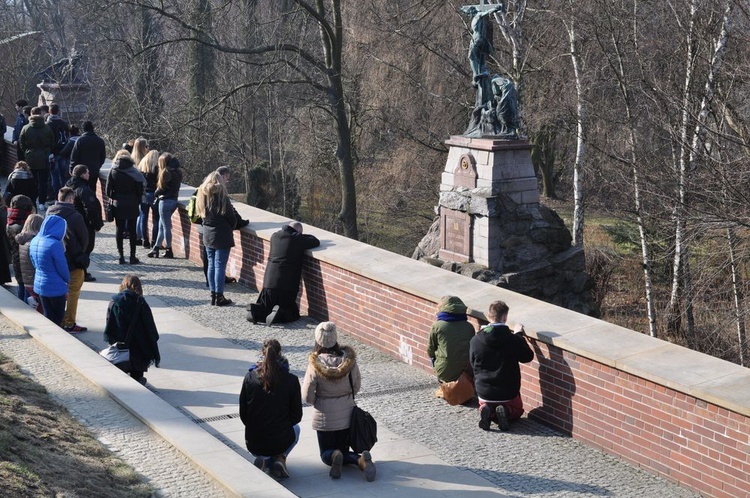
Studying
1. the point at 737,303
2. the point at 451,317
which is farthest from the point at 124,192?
the point at 737,303

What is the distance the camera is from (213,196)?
40.2 ft

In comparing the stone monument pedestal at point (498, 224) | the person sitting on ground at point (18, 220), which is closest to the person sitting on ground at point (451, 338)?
the person sitting on ground at point (18, 220)

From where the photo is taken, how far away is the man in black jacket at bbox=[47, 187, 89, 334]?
1108 centimetres

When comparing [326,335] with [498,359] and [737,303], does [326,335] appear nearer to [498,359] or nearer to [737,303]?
[498,359]

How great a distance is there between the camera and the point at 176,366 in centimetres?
1006

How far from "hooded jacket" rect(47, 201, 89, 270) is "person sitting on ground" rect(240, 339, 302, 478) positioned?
458cm

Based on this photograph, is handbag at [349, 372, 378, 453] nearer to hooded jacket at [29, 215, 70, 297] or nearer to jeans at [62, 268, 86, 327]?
hooded jacket at [29, 215, 70, 297]

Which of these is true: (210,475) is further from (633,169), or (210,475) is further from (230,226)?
(633,169)

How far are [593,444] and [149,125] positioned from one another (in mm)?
24385

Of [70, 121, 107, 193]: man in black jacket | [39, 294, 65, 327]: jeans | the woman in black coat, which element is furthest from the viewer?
[70, 121, 107, 193]: man in black jacket

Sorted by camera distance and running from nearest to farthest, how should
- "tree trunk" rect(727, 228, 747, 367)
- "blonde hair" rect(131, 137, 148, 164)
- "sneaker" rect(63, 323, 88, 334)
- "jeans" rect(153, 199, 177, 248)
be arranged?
"sneaker" rect(63, 323, 88, 334)
"jeans" rect(153, 199, 177, 248)
"blonde hair" rect(131, 137, 148, 164)
"tree trunk" rect(727, 228, 747, 367)

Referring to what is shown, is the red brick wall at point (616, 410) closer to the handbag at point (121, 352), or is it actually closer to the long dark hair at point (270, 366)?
the long dark hair at point (270, 366)

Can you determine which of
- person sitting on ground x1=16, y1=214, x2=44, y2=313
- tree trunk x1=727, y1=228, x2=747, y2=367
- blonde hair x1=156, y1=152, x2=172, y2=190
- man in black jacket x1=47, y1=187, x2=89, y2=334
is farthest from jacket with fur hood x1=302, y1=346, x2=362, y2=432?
tree trunk x1=727, y1=228, x2=747, y2=367

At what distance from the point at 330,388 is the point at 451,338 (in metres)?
1.76
